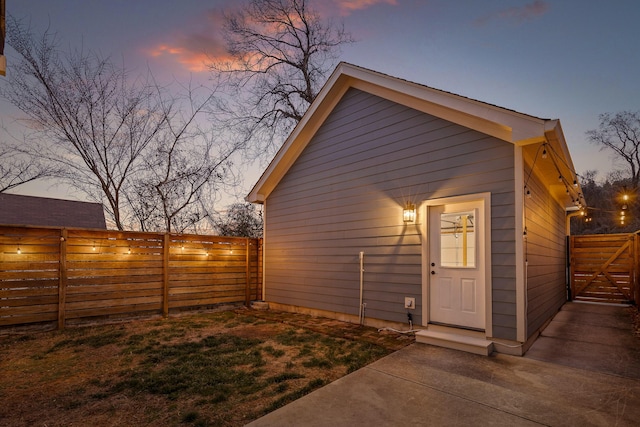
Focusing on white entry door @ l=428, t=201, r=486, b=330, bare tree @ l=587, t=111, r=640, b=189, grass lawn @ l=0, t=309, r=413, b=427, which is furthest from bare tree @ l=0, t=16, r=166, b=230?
bare tree @ l=587, t=111, r=640, b=189

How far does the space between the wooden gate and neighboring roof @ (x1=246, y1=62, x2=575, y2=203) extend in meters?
5.26

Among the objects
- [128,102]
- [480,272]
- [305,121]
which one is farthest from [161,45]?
[480,272]

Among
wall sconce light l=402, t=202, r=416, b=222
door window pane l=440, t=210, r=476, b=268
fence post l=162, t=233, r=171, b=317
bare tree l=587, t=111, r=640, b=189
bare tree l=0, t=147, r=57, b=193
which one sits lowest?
fence post l=162, t=233, r=171, b=317

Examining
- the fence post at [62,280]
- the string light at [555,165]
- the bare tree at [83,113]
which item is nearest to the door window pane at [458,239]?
the string light at [555,165]

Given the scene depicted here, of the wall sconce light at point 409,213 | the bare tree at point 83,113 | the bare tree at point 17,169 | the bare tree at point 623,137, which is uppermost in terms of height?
the bare tree at point 623,137

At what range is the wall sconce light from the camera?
5465 millimetres

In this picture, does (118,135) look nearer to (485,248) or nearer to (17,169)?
(17,169)

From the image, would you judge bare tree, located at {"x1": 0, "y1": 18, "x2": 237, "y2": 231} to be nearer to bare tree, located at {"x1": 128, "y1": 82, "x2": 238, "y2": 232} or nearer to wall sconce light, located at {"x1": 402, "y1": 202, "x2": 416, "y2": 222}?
bare tree, located at {"x1": 128, "y1": 82, "x2": 238, "y2": 232}

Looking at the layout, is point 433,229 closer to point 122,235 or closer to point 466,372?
point 466,372

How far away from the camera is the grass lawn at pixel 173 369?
9.18 feet

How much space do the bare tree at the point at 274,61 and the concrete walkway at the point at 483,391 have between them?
10498 mm

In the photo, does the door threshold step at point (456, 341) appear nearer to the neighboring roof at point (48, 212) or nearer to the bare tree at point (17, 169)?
the bare tree at point (17, 169)

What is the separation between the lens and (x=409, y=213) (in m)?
5.48

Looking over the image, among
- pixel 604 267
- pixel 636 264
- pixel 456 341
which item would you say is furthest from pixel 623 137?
pixel 456 341
